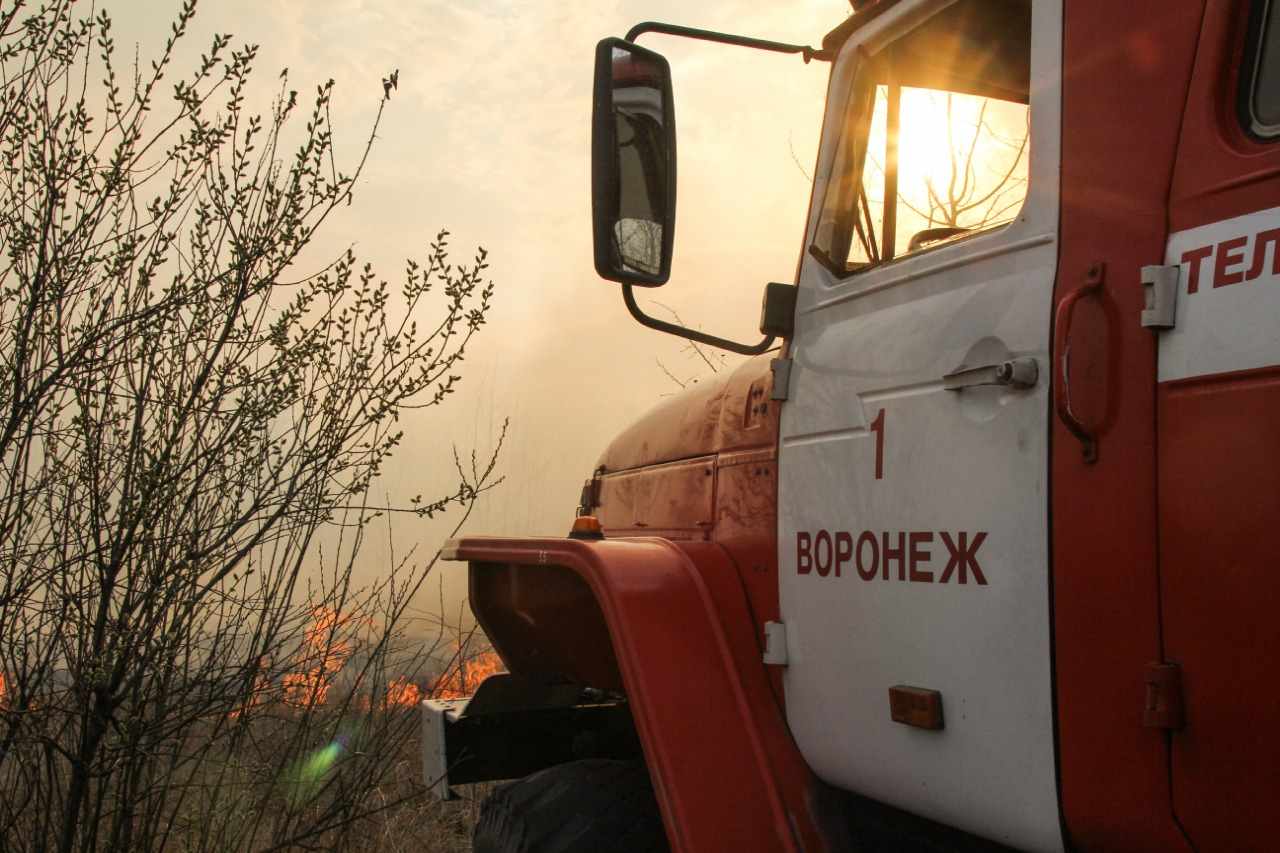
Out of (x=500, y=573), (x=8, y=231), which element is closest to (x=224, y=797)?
(x=500, y=573)

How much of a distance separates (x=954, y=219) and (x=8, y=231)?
2.82m

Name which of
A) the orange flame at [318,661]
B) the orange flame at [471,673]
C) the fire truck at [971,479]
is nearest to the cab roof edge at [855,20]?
the fire truck at [971,479]

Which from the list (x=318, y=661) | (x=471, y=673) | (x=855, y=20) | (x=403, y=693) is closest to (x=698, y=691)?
→ (x=855, y=20)

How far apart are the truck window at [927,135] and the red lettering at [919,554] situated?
55 centimetres

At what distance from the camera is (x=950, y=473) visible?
76.8 inches

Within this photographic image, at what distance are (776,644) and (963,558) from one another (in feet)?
1.97

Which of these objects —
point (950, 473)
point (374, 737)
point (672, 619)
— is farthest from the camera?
point (374, 737)

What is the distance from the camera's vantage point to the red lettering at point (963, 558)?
6.16 ft

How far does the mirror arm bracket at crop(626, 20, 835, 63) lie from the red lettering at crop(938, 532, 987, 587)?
48.1 inches

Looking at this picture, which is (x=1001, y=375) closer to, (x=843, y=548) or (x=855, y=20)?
(x=843, y=548)

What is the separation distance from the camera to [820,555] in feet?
7.49

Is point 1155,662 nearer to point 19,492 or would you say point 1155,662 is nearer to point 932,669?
point 932,669

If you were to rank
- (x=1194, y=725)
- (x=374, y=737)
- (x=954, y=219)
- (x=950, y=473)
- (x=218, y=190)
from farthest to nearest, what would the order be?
(x=374, y=737) < (x=218, y=190) < (x=954, y=219) < (x=950, y=473) < (x=1194, y=725)

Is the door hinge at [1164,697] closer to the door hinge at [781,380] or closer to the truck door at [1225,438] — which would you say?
the truck door at [1225,438]
